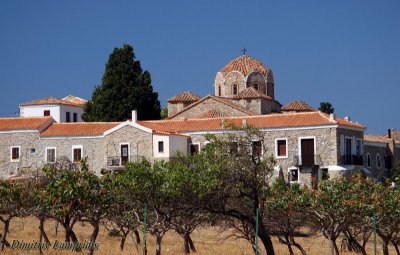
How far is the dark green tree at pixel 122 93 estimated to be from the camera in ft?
250

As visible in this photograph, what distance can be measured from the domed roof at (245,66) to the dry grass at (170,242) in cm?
2797

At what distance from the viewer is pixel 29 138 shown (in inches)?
2638

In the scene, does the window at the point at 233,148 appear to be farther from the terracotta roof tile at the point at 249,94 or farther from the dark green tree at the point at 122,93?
the dark green tree at the point at 122,93

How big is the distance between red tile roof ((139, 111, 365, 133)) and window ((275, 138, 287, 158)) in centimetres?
109

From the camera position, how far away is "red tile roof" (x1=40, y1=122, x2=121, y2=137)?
65.7 meters

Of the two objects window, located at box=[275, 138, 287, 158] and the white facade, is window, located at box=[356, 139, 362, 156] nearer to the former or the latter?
window, located at box=[275, 138, 287, 158]

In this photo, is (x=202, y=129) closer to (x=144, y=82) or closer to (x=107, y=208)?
(x=144, y=82)

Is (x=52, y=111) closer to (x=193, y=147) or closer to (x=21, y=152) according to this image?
(x=21, y=152)

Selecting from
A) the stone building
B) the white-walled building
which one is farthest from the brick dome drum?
the white-walled building

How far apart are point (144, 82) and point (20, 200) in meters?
43.8

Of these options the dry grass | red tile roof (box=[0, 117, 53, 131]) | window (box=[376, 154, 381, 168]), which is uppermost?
red tile roof (box=[0, 117, 53, 131])

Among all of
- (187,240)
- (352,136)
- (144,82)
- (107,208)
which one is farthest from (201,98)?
(107,208)

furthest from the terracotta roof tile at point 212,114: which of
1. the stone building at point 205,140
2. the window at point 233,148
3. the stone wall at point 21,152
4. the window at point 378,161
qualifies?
the window at point 233,148

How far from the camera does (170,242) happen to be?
4516cm
